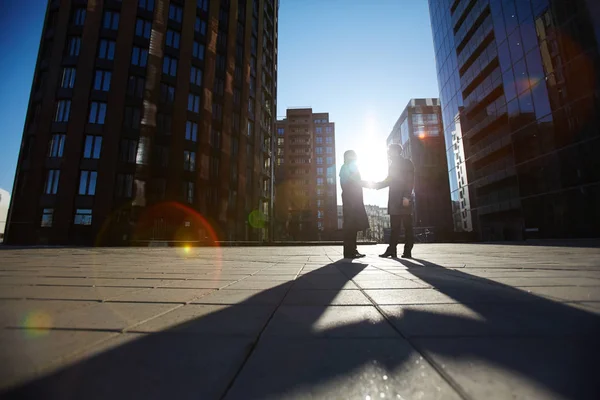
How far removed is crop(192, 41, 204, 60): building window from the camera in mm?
24312

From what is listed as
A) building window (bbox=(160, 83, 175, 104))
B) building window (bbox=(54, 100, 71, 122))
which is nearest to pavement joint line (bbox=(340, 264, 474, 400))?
building window (bbox=(160, 83, 175, 104))

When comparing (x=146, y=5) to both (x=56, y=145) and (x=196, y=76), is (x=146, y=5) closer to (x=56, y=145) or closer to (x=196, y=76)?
A: (x=196, y=76)

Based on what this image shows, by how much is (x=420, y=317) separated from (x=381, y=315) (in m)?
0.16

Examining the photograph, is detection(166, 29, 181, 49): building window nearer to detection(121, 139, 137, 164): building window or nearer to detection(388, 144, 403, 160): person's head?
detection(121, 139, 137, 164): building window

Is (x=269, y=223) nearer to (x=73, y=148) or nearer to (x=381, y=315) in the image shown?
(x=73, y=148)

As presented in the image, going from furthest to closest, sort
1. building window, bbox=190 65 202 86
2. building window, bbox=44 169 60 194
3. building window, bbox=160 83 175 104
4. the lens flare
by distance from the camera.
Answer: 1. building window, bbox=190 65 202 86
2. building window, bbox=160 83 175 104
3. building window, bbox=44 169 60 194
4. the lens flare

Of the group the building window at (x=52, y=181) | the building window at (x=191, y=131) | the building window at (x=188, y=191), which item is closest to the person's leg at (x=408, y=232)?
the building window at (x=188, y=191)

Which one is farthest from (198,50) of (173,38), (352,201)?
(352,201)

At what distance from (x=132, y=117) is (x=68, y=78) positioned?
562cm

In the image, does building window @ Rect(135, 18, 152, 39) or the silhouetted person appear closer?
the silhouetted person

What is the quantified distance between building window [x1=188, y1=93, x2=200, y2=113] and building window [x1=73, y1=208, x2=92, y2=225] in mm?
11374

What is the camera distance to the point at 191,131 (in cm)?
2311

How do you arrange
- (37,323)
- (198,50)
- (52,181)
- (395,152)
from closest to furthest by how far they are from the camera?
(37,323) < (395,152) < (52,181) < (198,50)

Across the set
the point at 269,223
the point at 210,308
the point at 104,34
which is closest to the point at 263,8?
the point at 104,34
